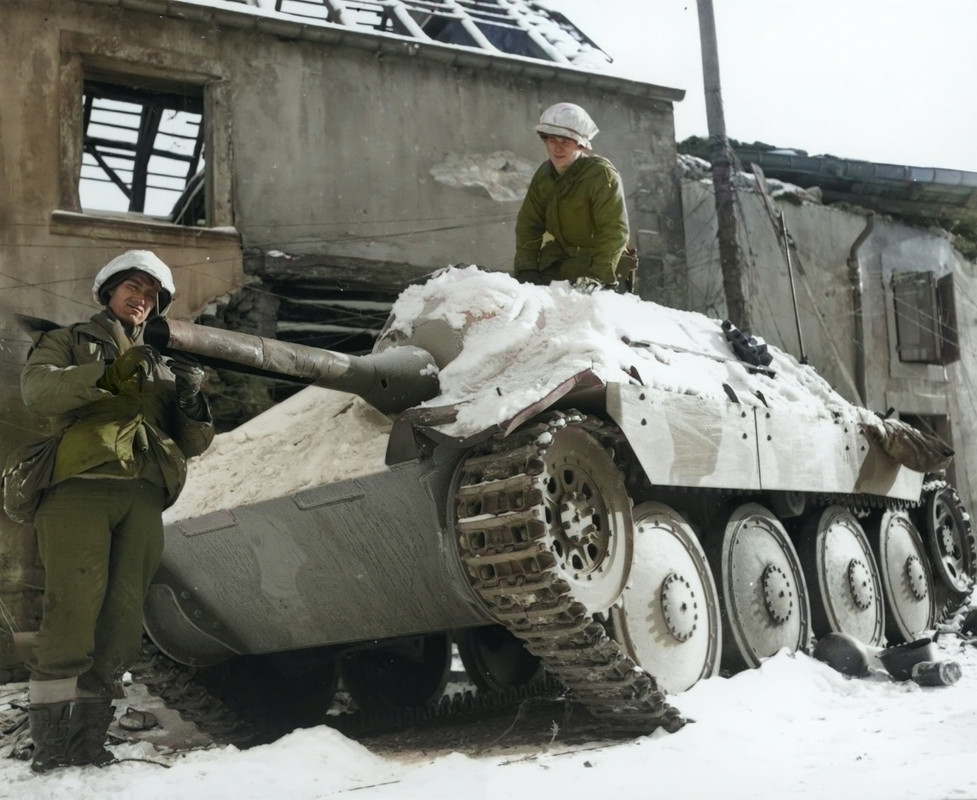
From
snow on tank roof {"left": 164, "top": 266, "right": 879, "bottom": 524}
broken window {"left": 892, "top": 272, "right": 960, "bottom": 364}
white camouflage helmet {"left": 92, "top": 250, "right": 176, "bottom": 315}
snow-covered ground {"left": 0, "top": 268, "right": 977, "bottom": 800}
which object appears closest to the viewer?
snow-covered ground {"left": 0, "top": 268, "right": 977, "bottom": 800}

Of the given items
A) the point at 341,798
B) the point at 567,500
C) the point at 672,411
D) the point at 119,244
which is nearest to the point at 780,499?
the point at 672,411

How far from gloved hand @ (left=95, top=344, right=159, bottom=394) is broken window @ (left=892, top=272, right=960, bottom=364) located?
1290 centimetres

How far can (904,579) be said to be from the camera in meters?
7.70

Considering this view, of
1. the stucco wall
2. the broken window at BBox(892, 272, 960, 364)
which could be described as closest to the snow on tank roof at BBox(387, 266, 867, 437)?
the stucco wall

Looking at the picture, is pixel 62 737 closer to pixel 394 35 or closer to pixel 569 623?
pixel 569 623

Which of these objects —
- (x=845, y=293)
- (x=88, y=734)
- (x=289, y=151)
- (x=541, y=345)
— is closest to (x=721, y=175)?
(x=845, y=293)

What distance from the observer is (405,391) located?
16.4 feet

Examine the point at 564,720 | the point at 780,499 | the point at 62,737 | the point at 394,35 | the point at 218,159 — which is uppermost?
the point at 394,35

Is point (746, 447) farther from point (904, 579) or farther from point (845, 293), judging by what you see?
point (845, 293)

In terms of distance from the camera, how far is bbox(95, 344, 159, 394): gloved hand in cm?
401

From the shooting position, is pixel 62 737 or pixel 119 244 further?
pixel 119 244

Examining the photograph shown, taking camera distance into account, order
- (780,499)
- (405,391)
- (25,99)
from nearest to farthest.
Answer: (405,391), (780,499), (25,99)

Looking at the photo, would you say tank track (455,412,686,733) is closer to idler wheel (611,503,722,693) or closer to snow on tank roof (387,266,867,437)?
snow on tank roof (387,266,867,437)

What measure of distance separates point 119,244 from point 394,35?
365cm
